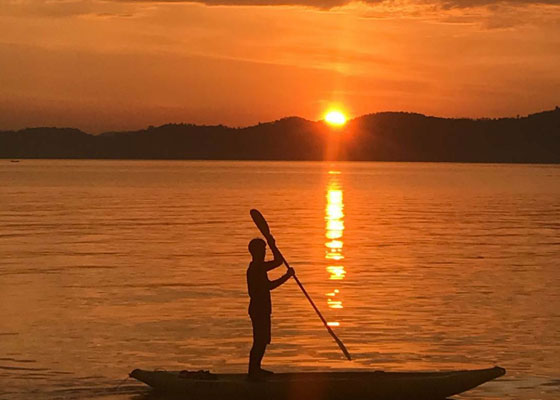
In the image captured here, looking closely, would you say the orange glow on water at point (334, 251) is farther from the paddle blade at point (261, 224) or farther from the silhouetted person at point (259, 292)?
the silhouetted person at point (259, 292)

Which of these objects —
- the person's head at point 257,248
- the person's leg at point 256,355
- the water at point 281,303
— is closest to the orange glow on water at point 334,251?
the water at point 281,303

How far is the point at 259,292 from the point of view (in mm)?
16406

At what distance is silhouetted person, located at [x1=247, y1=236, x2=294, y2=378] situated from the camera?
16.2 meters

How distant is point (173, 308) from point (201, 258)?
1247cm

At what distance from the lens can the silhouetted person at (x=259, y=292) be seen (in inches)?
639

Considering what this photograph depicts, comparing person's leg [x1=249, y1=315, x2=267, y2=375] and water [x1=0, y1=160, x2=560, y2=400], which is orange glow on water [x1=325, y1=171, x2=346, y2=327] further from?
person's leg [x1=249, y1=315, x2=267, y2=375]

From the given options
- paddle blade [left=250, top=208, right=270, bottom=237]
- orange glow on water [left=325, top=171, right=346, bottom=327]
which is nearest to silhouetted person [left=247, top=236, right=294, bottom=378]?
paddle blade [left=250, top=208, right=270, bottom=237]

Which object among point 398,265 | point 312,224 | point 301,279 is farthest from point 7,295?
point 312,224

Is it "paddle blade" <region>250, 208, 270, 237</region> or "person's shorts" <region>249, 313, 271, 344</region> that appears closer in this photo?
"person's shorts" <region>249, 313, 271, 344</region>

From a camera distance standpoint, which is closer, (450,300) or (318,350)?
(318,350)

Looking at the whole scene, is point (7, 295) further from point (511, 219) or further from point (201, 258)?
point (511, 219)

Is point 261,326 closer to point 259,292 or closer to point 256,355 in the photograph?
point 256,355

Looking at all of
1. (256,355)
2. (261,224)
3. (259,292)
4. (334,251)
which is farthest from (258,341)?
(334,251)

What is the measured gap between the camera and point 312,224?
60250 mm
